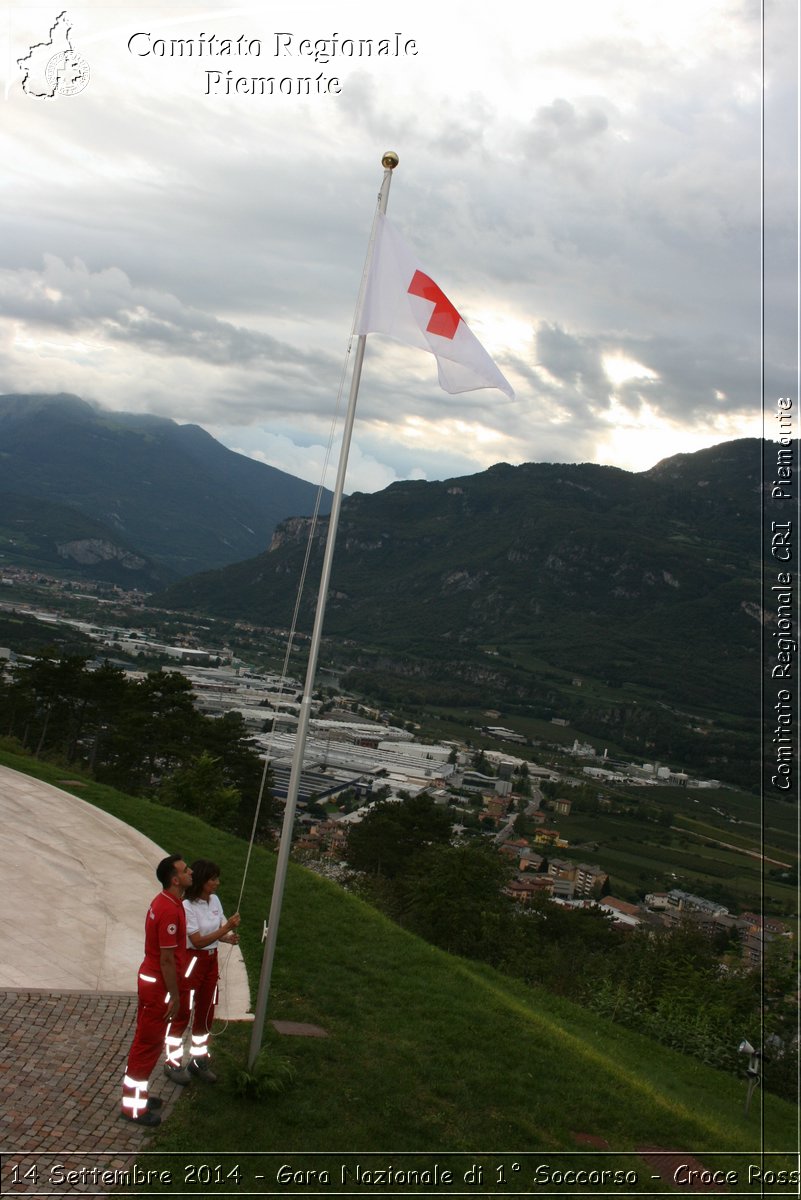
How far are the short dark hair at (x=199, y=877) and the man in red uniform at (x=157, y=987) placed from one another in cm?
15

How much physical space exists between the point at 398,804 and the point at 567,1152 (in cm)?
2330

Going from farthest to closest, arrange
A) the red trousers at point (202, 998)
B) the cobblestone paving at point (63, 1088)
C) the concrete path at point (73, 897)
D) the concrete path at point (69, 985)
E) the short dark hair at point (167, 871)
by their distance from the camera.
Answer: the concrete path at point (73, 897) → the red trousers at point (202, 998) → the short dark hair at point (167, 871) → the concrete path at point (69, 985) → the cobblestone paving at point (63, 1088)

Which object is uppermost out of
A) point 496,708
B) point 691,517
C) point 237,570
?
point 691,517

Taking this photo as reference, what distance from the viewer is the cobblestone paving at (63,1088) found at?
14.6 ft

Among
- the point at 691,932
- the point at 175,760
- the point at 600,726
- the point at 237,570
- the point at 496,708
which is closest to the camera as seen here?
the point at 691,932

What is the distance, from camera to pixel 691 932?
761 inches

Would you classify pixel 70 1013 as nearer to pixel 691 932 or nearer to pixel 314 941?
pixel 314 941

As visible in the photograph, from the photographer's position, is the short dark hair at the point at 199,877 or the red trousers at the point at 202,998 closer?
the short dark hair at the point at 199,877

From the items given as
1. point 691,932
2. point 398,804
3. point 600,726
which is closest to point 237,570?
point 600,726

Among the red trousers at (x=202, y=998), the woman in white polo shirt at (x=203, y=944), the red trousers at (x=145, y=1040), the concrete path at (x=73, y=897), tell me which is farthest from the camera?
the concrete path at (x=73, y=897)

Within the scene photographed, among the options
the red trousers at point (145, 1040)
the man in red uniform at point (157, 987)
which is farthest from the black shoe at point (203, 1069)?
the red trousers at point (145, 1040)

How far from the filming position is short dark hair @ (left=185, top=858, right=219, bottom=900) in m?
5.39

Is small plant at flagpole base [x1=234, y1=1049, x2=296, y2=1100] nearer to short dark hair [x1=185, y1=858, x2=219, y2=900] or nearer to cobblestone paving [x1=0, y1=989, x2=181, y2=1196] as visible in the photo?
cobblestone paving [x1=0, y1=989, x2=181, y2=1196]

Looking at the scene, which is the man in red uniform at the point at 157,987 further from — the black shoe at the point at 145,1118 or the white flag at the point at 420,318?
the white flag at the point at 420,318
